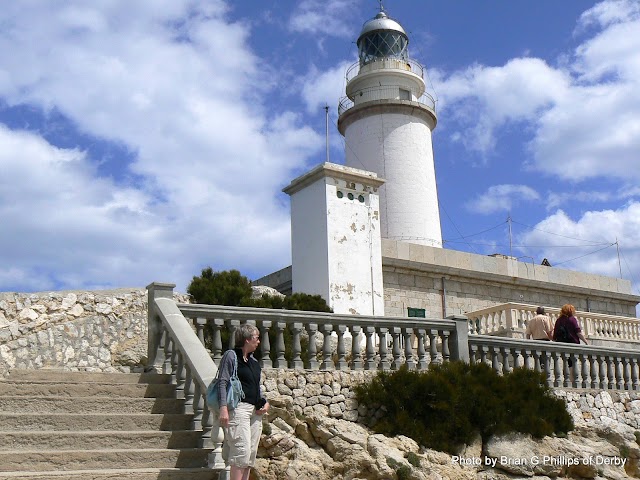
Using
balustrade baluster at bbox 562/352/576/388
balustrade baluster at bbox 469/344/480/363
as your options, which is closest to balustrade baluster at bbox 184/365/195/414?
balustrade baluster at bbox 469/344/480/363

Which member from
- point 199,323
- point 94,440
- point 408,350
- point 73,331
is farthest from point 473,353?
point 73,331

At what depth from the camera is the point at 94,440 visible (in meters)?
6.95

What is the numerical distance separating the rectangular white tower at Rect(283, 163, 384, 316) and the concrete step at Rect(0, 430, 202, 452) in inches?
376

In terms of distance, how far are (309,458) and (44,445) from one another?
2.82 meters

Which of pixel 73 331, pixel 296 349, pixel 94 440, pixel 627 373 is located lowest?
pixel 94 440

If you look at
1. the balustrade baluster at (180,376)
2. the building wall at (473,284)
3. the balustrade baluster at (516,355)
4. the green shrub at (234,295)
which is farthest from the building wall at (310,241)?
the balustrade baluster at (180,376)

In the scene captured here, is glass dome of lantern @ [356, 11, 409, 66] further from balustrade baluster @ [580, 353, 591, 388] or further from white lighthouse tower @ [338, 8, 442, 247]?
balustrade baluster @ [580, 353, 591, 388]

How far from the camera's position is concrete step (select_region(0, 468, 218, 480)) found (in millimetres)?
6094

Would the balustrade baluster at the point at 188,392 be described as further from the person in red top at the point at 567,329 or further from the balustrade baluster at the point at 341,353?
the person in red top at the point at 567,329

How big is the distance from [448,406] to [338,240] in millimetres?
8422

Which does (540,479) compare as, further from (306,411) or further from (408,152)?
(408,152)

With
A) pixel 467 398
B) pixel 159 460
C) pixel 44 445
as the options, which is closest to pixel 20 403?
pixel 44 445

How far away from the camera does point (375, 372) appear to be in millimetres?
9812

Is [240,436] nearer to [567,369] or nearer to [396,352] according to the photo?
[396,352]
